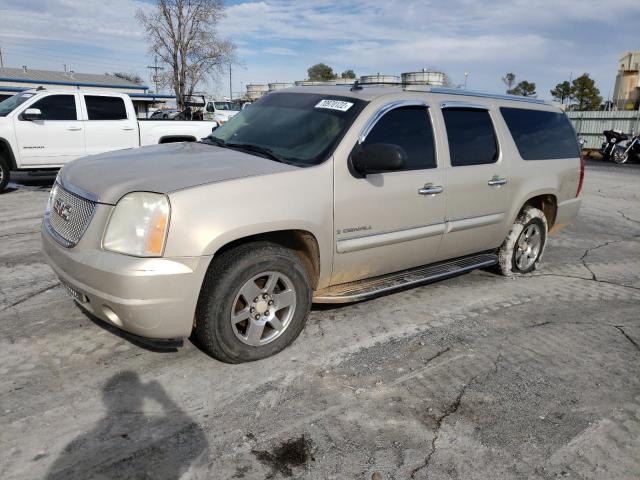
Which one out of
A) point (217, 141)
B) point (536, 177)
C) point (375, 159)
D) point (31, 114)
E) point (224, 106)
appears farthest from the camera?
point (224, 106)

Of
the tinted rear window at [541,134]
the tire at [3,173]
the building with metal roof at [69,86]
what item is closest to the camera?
the tinted rear window at [541,134]

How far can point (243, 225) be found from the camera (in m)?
3.11

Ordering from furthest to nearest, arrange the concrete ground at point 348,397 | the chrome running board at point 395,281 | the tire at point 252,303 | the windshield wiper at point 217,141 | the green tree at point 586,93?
the green tree at point 586,93 → the windshield wiper at point 217,141 → the chrome running board at point 395,281 → the tire at point 252,303 → the concrete ground at point 348,397

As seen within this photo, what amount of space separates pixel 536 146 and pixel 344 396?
359cm

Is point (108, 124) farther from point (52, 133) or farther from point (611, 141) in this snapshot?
point (611, 141)

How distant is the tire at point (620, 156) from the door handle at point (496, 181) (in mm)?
18109

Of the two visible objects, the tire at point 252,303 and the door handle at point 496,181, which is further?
the door handle at point 496,181

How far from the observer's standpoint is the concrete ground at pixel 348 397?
2.55 m

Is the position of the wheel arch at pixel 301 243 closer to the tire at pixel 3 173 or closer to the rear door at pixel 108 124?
the tire at pixel 3 173

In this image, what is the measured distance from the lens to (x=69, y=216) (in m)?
3.29

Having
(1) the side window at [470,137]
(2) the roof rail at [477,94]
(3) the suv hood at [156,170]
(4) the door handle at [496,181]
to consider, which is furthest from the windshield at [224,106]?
(3) the suv hood at [156,170]

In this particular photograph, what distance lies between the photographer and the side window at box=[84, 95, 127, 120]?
10961mm

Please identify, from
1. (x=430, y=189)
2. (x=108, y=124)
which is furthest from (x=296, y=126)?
(x=108, y=124)

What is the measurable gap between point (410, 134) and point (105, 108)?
903 cm
